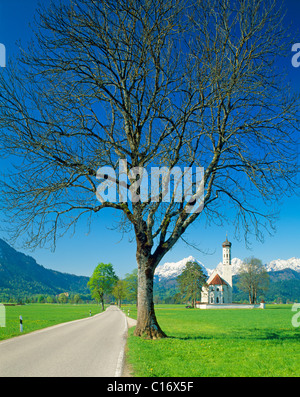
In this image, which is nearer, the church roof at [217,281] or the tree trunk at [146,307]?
the tree trunk at [146,307]

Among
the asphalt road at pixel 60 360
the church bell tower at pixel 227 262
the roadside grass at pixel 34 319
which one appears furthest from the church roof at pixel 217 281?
the asphalt road at pixel 60 360

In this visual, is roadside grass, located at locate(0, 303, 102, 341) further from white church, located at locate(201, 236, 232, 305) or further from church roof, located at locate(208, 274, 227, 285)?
church roof, located at locate(208, 274, 227, 285)

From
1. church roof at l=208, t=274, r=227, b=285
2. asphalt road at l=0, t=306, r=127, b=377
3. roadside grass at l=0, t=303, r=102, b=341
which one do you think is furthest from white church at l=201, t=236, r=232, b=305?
asphalt road at l=0, t=306, r=127, b=377

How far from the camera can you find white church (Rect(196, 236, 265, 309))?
92338 millimetres

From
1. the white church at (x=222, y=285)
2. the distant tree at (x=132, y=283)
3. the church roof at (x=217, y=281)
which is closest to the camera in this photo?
the distant tree at (x=132, y=283)

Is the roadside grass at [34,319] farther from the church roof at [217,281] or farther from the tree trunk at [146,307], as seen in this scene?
the church roof at [217,281]

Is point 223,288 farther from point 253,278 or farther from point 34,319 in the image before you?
point 34,319

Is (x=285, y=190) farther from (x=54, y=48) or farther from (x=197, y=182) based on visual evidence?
(x=54, y=48)

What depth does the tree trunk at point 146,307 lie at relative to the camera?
13844 millimetres

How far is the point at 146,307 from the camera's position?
14023 millimetres

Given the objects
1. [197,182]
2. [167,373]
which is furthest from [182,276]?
[167,373]

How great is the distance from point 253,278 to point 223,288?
12.2m

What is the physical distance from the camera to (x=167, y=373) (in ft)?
24.5
